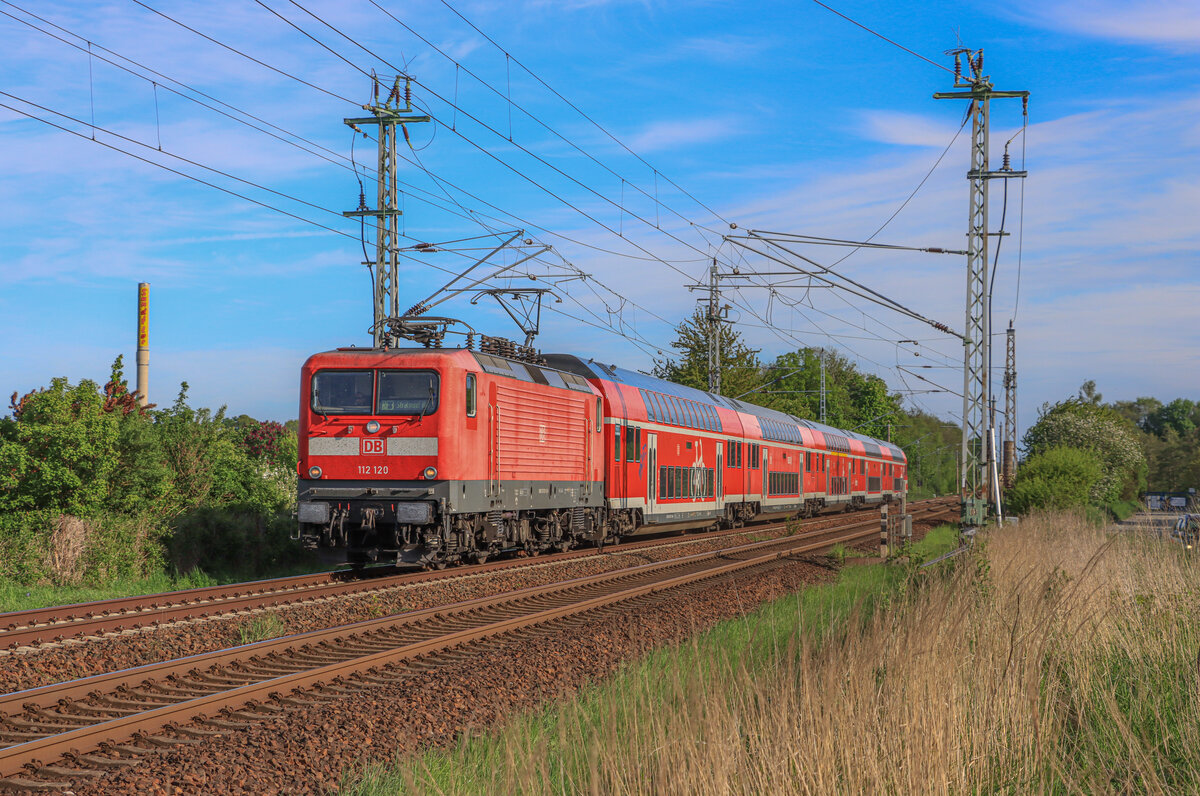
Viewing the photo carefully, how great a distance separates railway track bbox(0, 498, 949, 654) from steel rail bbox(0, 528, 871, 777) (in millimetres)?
2100

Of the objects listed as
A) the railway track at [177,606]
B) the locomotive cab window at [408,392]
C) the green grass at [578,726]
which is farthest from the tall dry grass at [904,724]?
the locomotive cab window at [408,392]

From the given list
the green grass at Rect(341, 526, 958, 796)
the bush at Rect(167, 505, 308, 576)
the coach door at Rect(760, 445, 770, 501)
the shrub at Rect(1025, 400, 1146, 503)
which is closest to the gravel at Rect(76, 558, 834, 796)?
the green grass at Rect(341, 526, 958, 796)

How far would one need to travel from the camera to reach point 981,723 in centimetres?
561

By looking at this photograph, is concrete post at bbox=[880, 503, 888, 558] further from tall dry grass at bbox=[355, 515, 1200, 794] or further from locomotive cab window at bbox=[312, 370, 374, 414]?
tall dry grass at bbox=[355, 515, 1200, 794]

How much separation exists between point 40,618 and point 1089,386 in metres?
153

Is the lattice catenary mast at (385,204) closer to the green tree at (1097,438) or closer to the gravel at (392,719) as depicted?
the gravel at (392,719)

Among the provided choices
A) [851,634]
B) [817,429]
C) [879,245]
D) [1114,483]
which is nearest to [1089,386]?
[1114,483]

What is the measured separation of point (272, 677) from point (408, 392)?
25.7 ft

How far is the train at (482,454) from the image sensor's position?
634 inches

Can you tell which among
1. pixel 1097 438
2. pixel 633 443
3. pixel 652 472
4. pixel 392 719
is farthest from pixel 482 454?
pixel 1097 438

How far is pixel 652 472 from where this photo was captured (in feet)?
83.7

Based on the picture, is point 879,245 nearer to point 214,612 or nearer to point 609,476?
point 609,476

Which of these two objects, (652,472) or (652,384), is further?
(652,384)

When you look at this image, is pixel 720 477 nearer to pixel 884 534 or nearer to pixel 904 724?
pixel 884 534
